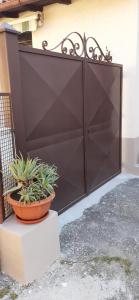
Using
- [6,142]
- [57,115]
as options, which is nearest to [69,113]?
[57,115]

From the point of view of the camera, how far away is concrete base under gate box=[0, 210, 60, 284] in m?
2.28

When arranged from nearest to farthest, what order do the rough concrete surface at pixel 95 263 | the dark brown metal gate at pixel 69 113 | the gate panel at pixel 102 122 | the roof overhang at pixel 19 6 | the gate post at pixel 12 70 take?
the rough concrete surface at pixel 95 263 < the gate post at pixel 12 70 < the dark brown metal gate at pixel 69 113 < the gate panel at pixel 102 122 < the roof overhang at pixel 19 6

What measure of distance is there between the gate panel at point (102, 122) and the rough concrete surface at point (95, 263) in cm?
92

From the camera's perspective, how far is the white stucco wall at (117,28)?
4574 mm

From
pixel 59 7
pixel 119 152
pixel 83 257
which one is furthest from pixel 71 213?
pixel 59 7

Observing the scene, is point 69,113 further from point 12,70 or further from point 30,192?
point 30,192

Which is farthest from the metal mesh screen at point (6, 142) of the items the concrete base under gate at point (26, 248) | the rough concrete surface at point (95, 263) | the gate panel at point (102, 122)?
the gate panel at point (102, 122)

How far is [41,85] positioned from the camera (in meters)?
2.96

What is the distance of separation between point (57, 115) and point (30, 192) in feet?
4.23

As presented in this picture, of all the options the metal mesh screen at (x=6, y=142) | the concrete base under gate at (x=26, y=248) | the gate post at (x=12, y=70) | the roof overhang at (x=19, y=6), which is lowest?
the concrete base under gate at (x=26, y=248)

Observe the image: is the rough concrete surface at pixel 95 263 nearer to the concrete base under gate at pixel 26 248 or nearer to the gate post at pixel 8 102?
the concrete base under gate at pixel 26 248

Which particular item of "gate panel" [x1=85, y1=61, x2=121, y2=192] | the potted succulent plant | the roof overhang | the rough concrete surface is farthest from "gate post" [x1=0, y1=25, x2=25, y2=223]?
the roof overhang

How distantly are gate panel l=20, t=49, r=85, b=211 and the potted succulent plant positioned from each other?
1.62 ft

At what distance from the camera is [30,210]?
2289mm
